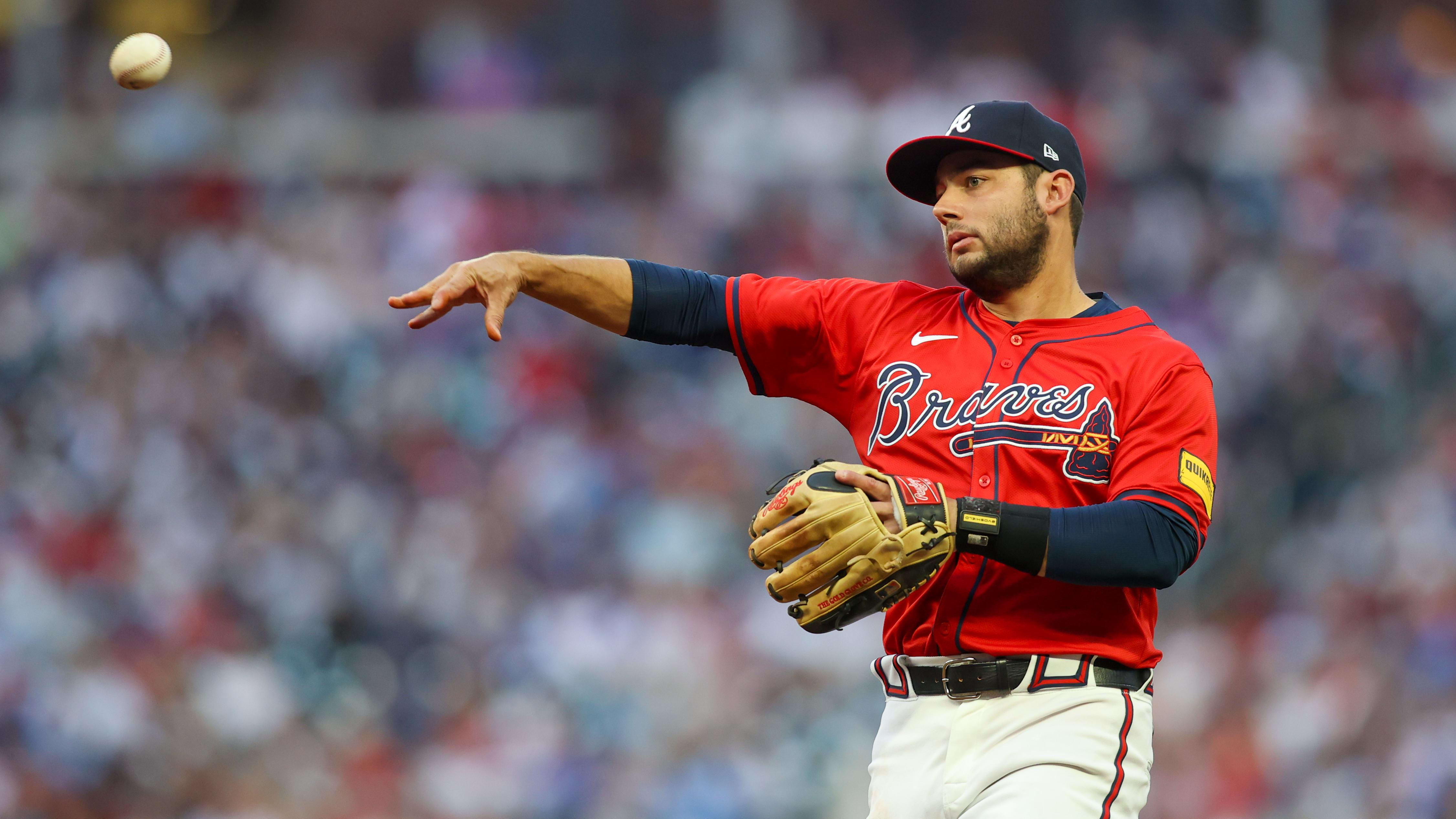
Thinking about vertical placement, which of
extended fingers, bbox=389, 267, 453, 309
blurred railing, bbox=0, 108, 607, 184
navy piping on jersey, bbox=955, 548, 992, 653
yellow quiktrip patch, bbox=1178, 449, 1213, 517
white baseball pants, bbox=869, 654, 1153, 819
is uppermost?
blurred railing, bbox=0, 108, 607, 184

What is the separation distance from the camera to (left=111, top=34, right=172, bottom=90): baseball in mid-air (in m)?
5.91

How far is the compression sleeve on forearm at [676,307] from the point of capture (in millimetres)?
4055

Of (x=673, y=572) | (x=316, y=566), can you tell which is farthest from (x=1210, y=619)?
(x=316, y=566)

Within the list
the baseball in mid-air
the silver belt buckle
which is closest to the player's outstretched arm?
the silver belt buckle

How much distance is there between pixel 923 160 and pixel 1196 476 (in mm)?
1077

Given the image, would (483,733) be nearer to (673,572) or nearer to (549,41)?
(673,572)

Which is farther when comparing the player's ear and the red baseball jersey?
the player's ear

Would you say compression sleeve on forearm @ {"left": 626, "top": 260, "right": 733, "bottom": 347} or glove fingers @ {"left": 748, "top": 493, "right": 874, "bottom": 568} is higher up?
compression sleeve on forearm @ {"left": 626, "top": 260, "right": 733, "bottom": 347}

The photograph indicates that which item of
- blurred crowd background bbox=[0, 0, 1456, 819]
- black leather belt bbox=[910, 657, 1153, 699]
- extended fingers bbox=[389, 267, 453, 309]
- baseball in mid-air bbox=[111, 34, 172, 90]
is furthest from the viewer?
blurred crowd background bbox=[0, 0, 1456, 819]

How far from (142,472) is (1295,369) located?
786 centimetres

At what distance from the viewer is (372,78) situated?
546 inches

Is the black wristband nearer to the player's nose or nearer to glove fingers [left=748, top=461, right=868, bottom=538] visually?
glove fingers [left=748, top=461, right=868, bottom=538]

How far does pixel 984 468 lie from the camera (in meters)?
3.69

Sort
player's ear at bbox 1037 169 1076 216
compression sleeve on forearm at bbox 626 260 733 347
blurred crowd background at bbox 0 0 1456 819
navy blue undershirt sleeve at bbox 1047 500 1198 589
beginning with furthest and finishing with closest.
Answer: blurred crowd background at bbox 0 0 1456 819 → compression sleeve on forearm at bbox 626 260 733 347 → player's ear at bbox 1037 169 1076 216 → navy blue undershirt sleeve at bbox 1047 500 1198 589
